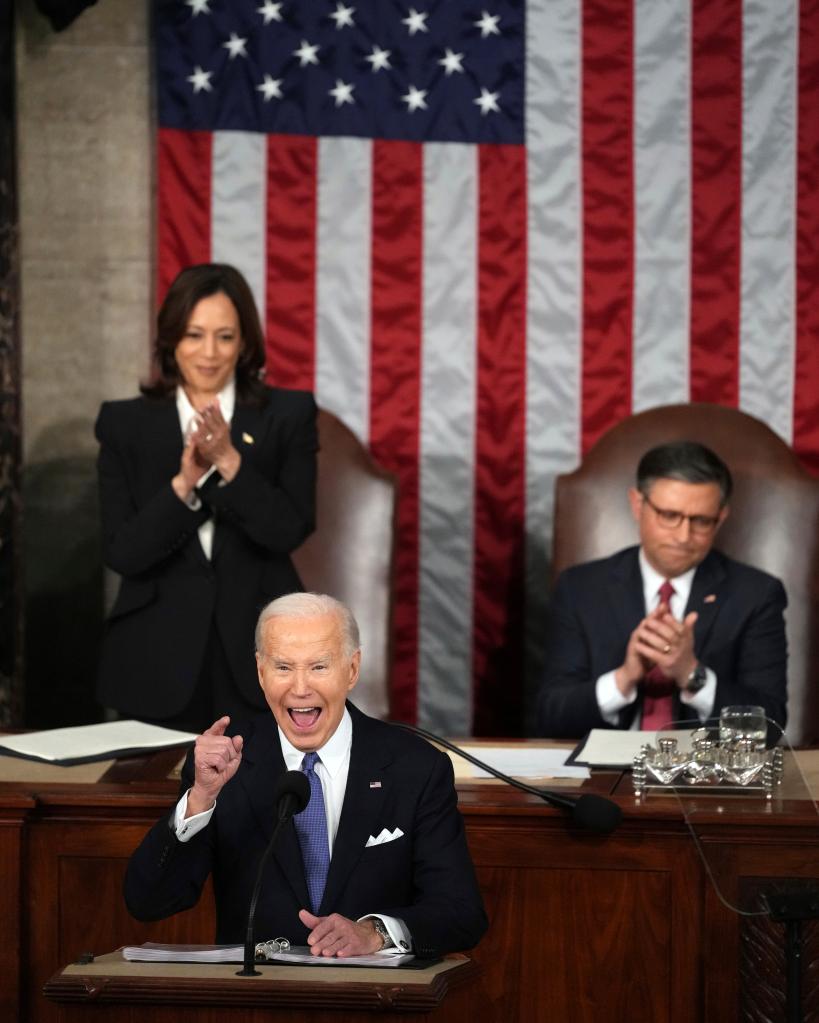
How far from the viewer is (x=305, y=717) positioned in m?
2.49

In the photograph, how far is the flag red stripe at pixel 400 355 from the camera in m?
5.38

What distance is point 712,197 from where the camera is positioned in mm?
5379

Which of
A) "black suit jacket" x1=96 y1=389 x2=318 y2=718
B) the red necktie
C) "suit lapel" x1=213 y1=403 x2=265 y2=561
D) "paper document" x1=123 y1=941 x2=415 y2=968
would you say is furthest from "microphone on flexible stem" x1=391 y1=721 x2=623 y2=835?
"suit lapel" x1=213 y1=403 x2=265 y2=561

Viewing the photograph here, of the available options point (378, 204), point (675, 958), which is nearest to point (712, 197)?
point (378, 204)

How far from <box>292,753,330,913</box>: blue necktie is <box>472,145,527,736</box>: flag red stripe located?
2951mm

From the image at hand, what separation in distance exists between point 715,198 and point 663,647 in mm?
2195

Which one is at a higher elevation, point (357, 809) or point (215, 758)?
point (215, 758)

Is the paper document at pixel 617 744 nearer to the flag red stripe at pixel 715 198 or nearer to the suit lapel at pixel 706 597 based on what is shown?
the suit lapel at pixel 706 597

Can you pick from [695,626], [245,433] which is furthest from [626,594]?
[245,433]

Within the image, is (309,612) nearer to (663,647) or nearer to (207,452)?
(207,452)

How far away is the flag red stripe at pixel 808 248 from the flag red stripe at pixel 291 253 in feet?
5.18

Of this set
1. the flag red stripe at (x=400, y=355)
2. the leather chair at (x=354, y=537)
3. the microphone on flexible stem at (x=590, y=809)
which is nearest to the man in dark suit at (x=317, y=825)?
the microphone on flexible stem at (x=590, y=809)

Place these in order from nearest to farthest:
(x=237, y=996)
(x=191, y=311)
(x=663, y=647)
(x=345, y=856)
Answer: (x=237, y=996), (x=345, y=856), (x=663, y=647), (x=191, y=311)

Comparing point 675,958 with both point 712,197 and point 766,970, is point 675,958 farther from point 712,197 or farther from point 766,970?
point 712,197
